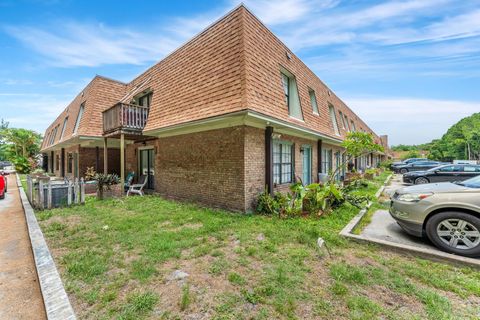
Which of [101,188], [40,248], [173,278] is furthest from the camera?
[101,188]

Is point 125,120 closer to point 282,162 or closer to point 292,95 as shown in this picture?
point 282,162

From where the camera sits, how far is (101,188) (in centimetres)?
916

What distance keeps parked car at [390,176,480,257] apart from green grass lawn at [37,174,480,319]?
2.10ft

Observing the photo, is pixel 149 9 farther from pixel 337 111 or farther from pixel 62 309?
pixel 337 111

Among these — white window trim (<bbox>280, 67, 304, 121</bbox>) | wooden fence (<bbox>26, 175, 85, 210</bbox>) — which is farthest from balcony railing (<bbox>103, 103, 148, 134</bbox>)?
white window trim (<bbox>280, 67, 304, 121</bbox>)

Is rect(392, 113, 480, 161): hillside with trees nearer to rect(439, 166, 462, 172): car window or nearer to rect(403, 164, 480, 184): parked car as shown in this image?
rect(403, 164, 480, 184): parked car

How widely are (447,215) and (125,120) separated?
1074 cm

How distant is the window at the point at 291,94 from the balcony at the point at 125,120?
6588mm

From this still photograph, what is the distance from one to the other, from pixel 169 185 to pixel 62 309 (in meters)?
6.99

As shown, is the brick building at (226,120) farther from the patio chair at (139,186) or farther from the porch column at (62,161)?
the porch column at (62,161)

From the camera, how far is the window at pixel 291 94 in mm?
9219

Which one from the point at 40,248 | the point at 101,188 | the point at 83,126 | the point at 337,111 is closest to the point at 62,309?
the point at 40,248

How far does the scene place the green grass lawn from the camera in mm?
2484

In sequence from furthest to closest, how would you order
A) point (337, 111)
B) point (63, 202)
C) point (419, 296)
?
1. point (337, 111)
2. point (63, 202)
3. point (419, 296)
